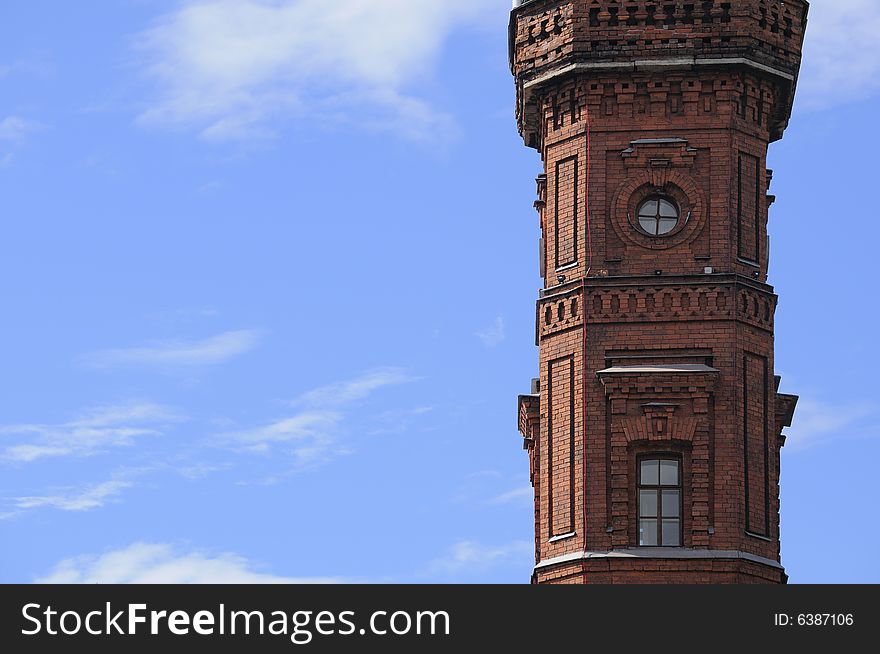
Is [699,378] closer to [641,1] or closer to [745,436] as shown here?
[745,436]

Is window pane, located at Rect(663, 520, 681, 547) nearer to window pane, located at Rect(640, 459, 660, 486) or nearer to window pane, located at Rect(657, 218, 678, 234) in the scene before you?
window pane, located at Rect(640, 459, 660, 486)

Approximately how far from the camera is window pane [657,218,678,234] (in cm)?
4891

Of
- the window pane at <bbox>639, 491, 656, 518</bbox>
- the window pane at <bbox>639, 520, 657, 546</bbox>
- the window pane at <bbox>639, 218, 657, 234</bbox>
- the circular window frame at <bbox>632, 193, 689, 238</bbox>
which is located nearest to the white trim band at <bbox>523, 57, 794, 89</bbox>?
the circular window frame at <bbox>632, 193, 689, 238</bbox>

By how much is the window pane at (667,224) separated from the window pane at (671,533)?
5339 millimetres

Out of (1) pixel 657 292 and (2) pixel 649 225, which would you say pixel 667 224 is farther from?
(1) pixel 657 292

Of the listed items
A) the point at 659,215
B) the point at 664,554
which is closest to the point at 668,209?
the point at 659,215

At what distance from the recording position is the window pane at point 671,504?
47500 mm

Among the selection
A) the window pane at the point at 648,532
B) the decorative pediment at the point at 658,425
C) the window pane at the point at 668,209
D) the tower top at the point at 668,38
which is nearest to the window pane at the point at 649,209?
the window pane at the point at 668,209

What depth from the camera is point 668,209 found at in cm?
4906

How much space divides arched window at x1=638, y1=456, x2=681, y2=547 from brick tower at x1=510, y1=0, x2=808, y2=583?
0.08 feet

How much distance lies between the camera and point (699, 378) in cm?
4788

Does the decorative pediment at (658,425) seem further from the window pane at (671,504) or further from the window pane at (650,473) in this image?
the window pane at (671,504)

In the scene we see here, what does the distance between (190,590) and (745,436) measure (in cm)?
1317

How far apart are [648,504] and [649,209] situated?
5.45 m
